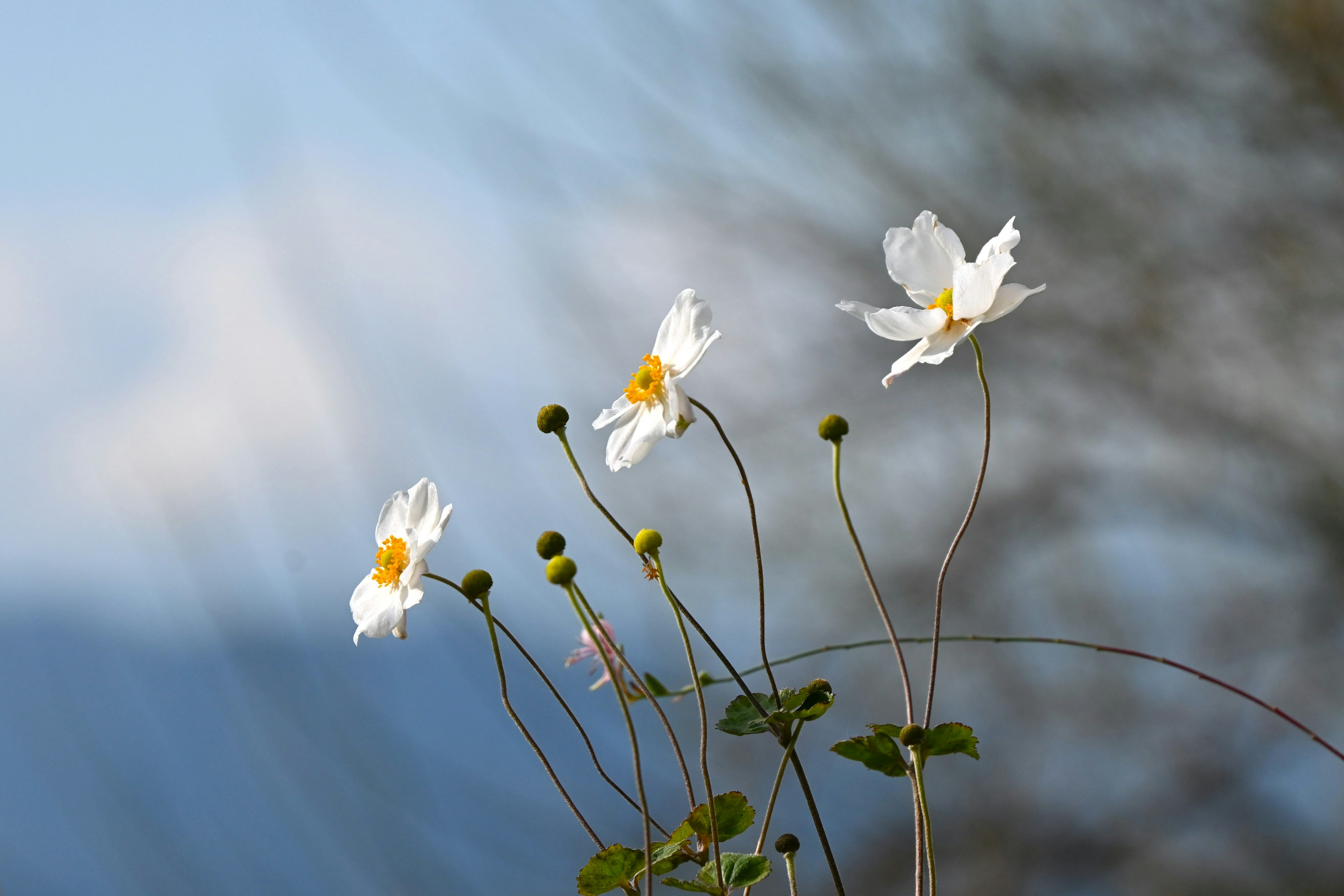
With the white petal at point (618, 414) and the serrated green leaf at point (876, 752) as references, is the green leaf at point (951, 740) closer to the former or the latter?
the serrated green leaf at point (876, 752)

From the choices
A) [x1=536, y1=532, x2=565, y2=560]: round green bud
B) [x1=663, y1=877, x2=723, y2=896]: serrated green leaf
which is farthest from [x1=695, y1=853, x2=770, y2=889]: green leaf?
[x1=536, y1=532, x2=565, y2=560]: round green bud

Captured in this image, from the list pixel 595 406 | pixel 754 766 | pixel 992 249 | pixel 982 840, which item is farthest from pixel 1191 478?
pixel 992 249

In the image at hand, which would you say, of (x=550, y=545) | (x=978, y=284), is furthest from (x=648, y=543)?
(x=978, y=284)

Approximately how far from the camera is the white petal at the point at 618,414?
0.34m

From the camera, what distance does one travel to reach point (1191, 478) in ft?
4.88

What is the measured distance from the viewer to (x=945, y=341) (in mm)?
325

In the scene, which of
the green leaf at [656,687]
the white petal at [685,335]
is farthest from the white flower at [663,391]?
the green leaf at [656,687]

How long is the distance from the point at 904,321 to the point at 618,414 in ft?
0.34

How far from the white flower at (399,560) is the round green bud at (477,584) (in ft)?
0.07

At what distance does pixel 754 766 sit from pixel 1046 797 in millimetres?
460

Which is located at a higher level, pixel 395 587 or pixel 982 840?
pixel 982 840

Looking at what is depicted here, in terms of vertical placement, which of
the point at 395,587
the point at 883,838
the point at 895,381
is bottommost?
the point at 395,587

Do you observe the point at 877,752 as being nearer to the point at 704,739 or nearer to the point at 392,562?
the point at 704,739

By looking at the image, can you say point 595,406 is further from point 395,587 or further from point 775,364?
point 395,587
